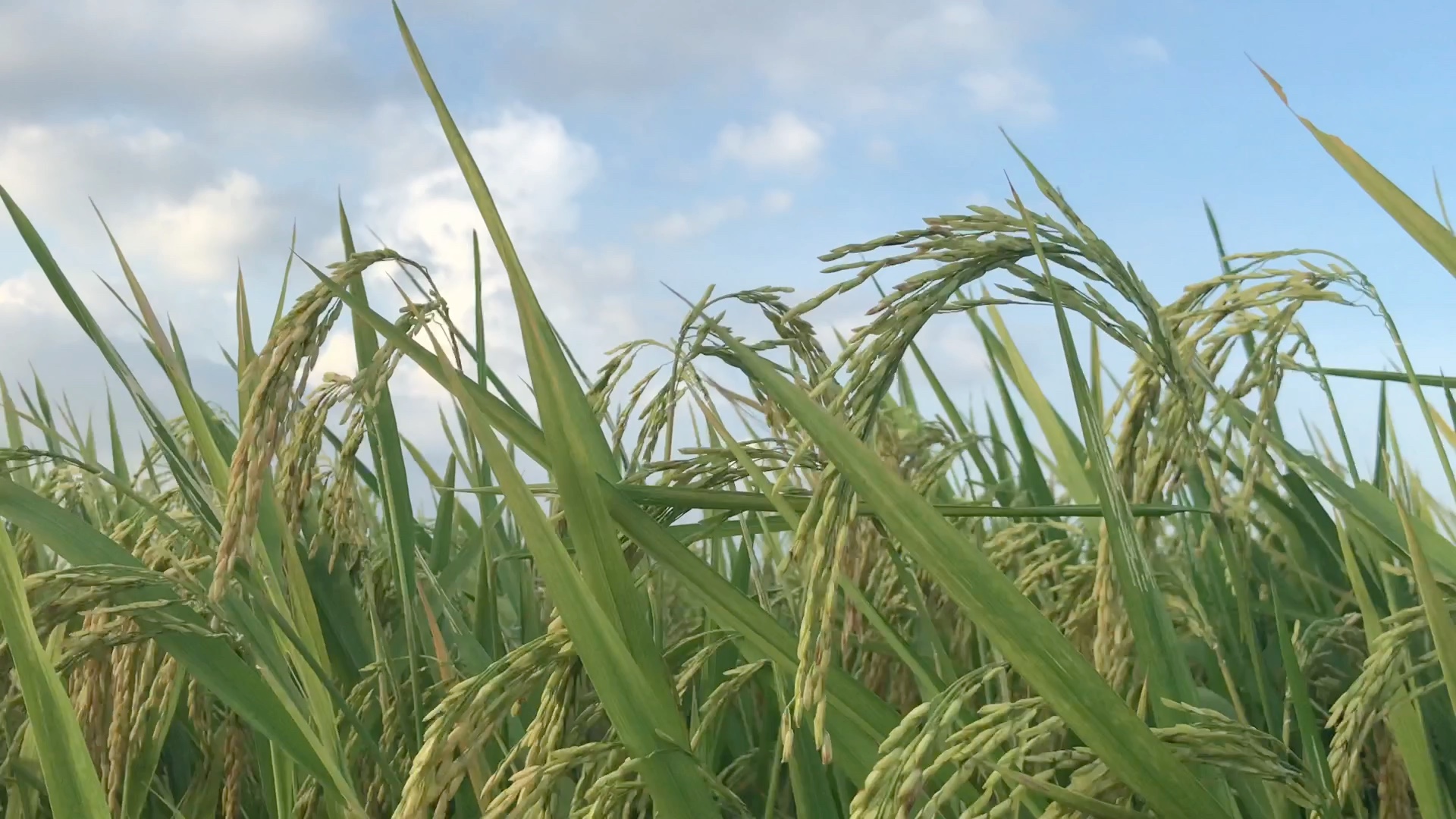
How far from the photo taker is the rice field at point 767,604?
0.81 m

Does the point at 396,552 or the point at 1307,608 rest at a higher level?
the point at 396,552

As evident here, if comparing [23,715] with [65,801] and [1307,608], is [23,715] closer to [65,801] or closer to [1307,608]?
[65,801]

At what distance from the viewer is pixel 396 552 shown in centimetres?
144

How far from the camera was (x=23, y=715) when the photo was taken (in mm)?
1685

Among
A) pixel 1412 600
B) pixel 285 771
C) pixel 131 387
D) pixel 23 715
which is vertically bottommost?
pixel 1412 600

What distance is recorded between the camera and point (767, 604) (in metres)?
1.37

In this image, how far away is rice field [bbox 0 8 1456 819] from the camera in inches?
31.8

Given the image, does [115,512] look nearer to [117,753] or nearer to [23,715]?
[23,715]

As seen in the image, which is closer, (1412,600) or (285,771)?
(285,771)

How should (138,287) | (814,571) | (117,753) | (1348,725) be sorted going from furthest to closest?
(138,287) → (117,753) → (1348,725) → (814,571)

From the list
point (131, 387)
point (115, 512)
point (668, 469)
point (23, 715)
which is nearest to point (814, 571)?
point (668, 469)

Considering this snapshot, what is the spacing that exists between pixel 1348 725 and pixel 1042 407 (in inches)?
34.2

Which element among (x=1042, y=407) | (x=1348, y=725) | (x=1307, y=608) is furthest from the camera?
(x=1307, y=608)

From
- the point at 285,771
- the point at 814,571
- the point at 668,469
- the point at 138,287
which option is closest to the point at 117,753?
the point at 285,771
